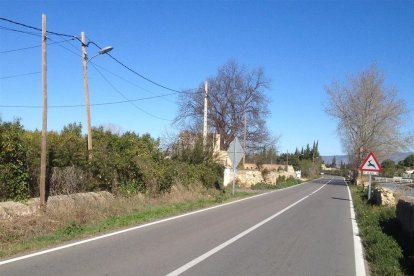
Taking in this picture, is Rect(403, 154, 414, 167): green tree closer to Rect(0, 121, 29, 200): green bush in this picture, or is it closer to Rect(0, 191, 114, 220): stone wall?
Rect(0, 191, 114, 220): stone wall

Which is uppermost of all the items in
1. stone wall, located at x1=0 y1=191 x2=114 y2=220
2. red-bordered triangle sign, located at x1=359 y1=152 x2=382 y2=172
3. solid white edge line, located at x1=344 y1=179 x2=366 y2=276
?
red-bordered triangle sign, located at x1=359 y1=152 x2=382 y2=172

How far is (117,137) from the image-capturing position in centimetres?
2084

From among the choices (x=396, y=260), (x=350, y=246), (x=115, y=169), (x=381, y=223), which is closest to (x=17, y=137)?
(x=115, y=169)

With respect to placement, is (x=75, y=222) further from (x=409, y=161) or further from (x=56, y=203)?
(x=409, y=161)

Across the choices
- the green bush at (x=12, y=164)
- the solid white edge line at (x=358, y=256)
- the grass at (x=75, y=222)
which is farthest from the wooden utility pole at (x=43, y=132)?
the solid white edge line at (x=358, y=256)

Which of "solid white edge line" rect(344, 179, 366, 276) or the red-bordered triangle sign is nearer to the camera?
"solid white edge line" rect(344, 179, 366, 276)

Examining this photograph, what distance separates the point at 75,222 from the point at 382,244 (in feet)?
26.7

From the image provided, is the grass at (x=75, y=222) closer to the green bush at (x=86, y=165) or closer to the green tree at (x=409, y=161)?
the green bush at (x=86, y=165)

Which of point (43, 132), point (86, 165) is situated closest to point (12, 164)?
point (43, 132)

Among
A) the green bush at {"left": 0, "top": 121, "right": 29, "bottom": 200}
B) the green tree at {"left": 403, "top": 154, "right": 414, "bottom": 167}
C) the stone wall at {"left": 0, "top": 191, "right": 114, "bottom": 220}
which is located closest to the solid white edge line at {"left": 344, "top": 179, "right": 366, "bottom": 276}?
the stone wall at {"left": 0, "top": 191, "right": 114, "bottom": 220}

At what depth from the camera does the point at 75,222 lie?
42.1 ft

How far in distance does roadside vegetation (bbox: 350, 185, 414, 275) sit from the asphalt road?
1.48 feet

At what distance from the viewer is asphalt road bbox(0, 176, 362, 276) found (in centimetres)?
750

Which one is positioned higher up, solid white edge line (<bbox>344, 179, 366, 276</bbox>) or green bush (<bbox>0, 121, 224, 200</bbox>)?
green bush (<bbox>0, 121, 224, 200</bbox>)
